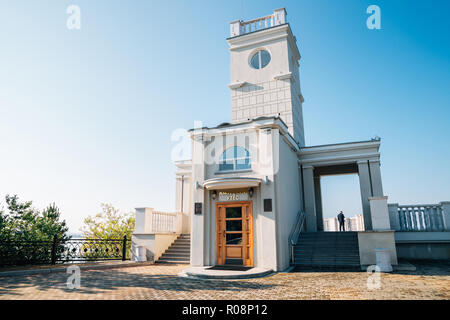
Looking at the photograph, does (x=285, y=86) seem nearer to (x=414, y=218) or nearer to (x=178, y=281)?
(x=414, y=218)

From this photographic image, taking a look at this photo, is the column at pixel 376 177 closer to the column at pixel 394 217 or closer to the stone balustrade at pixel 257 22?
the column at pixel 394 217

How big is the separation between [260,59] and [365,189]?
9548 millimetres

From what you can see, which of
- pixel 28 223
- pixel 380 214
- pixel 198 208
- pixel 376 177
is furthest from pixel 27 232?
pixel 376 177

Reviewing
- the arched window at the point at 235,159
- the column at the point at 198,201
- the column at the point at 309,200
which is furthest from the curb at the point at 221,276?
the column at the point at 309,200

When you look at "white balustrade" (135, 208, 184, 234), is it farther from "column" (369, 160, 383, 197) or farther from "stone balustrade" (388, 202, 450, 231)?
"stone balustrade" (388, 202, 450, 231)

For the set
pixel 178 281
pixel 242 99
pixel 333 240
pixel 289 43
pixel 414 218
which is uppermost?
pixel 289 43

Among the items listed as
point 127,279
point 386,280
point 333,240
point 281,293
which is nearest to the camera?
point 281,293

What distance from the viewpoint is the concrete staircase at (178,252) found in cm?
1301

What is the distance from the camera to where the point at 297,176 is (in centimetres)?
1462

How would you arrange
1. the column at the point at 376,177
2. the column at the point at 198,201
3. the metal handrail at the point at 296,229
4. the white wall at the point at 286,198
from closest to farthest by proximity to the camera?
the white wall at the point at 286,198
the column at the point at 198,201
the metal handrail at the point at 296,229
the column at the point at 376,177

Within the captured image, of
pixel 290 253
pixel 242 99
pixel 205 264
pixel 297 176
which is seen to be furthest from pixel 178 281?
pixel 242 99

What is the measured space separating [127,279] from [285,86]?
41.6ft

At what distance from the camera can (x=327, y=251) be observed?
1170cm

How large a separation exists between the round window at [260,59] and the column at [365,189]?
26.0 feet
